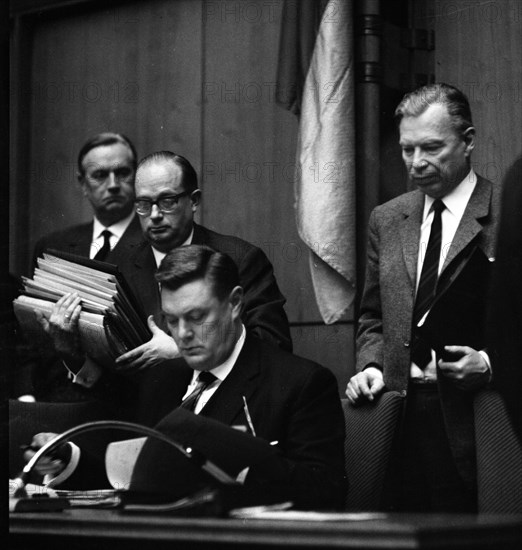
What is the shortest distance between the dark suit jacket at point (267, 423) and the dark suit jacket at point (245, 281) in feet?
0.94

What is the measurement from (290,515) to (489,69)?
2913 mm

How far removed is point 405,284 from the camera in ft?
11.8

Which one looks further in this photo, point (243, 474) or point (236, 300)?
point (236, 300)

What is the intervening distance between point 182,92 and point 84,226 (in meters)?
1.14

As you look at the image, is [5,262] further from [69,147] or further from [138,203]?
[69,147]

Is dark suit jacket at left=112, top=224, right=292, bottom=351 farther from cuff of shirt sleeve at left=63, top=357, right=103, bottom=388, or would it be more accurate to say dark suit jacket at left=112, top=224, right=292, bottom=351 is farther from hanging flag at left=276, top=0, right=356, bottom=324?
hanging flag at left=276, top=0, right=356, bottom=324

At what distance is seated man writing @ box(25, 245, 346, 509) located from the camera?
123 inches

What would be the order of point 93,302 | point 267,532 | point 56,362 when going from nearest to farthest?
point 267,532 < point 93,302 < point 56,362

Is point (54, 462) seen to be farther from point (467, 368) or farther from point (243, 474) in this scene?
point (467, 368)

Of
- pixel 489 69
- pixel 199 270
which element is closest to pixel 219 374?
pixel 199 270

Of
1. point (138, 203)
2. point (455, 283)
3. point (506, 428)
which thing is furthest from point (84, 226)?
point (506, 428)

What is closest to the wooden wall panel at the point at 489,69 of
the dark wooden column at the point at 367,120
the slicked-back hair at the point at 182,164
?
the dark wooden column at the point at 367,120

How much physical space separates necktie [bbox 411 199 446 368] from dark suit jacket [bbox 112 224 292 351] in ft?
1.54

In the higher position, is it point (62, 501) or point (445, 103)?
point (445, 103)
